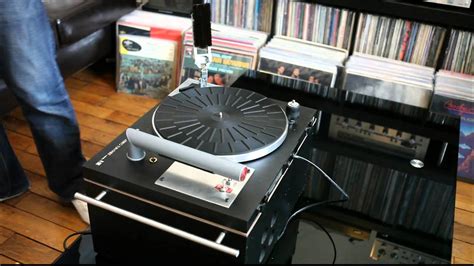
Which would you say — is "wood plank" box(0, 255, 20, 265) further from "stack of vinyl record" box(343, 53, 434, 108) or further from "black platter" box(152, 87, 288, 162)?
"stack of vinyl record" box(343, 53, 434, 108)

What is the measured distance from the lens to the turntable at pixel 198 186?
779mm

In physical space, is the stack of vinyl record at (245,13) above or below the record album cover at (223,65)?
above

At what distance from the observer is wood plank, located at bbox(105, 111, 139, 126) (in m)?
1.99

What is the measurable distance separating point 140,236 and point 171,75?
4.42ft

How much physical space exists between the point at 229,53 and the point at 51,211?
895 mm

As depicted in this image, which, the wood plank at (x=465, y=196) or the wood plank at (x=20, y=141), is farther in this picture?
the wood plank at (x=20, y=141)

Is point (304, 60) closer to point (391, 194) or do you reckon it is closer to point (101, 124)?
point (101, 124)

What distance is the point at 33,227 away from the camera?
1501mm

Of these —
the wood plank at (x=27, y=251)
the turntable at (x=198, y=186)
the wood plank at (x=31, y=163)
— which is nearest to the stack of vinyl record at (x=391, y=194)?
the turntable at (x=198, y=186)

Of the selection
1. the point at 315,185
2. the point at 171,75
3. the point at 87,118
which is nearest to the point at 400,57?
the point at 171,75

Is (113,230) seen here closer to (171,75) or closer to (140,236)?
(140,236)

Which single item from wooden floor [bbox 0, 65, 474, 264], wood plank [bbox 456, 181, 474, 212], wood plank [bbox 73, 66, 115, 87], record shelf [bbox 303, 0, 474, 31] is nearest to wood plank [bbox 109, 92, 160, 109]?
wooden floor [bbox 0, 65, 474, 264]

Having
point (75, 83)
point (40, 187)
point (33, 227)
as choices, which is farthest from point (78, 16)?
point (33, 227)

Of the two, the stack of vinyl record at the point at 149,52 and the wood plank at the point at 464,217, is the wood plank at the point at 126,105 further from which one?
the wood plank at the point at 464,217
